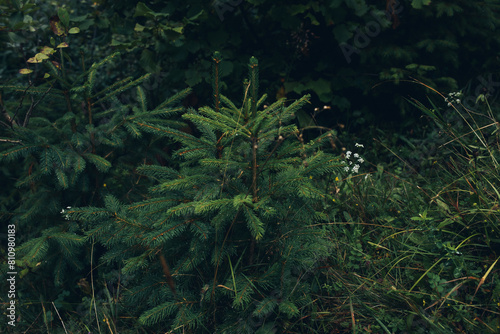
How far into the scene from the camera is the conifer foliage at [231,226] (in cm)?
192

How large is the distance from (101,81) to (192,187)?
8.92 ft

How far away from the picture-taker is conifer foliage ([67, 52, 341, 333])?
1915 mm

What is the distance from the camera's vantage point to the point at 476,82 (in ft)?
12.9

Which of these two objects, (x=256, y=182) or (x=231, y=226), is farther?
(x=256, y=182)

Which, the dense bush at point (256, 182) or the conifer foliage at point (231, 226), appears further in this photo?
the dense bush at point (256, 182)

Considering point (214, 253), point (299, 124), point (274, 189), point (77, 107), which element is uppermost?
point (77, 107)

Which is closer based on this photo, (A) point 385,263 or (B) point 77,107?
(A) point 385,263

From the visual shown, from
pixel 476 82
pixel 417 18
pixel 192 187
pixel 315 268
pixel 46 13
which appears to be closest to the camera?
pixel 192 187

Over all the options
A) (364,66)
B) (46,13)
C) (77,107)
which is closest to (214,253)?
(77,107)

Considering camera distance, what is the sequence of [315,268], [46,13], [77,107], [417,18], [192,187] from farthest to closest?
[46,13] < [417,18] < [77,107] < [315,268] < [192,187]

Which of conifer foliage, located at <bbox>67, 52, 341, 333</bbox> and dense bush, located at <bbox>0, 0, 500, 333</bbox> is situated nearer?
conifer foliage, located at <bbox>67, 52, 341, 333</bbox>

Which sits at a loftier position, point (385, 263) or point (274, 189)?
point (274, 189)

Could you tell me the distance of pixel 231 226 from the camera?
1.94 m

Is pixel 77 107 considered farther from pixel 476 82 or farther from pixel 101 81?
pixel 476 82
